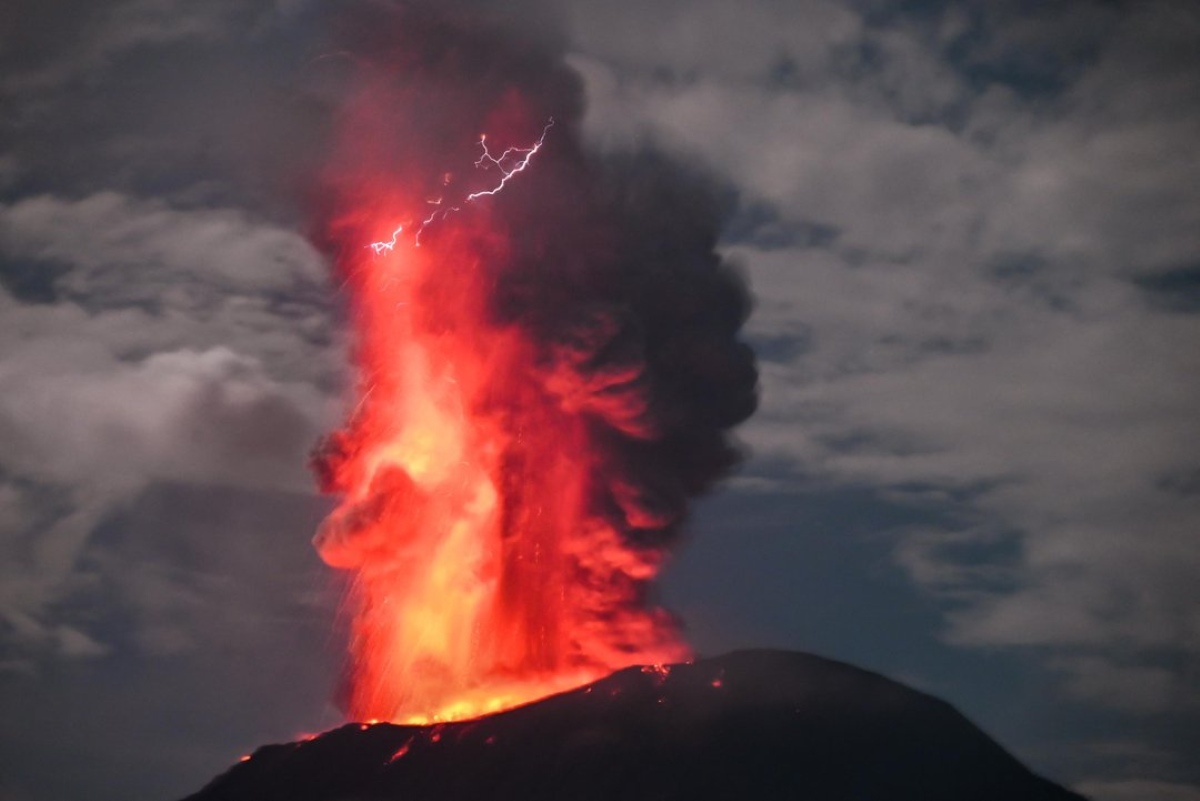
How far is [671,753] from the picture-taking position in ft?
192

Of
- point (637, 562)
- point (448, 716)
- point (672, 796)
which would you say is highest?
point (637, 562)

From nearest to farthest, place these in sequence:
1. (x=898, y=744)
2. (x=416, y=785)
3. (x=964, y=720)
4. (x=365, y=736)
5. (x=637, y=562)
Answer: (x=637, y=562), (x=416, y=785), (x=365, y=736), (x=898, y=744), (x=964, y=720)

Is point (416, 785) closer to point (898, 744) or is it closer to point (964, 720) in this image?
point (898, 744)

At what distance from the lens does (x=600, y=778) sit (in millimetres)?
56844

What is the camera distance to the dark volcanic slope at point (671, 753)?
56562 mm

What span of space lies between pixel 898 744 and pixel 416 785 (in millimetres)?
26941

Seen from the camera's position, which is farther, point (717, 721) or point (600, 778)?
point (717, 721)

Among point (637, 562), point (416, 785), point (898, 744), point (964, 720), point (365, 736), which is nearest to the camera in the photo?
point (637, 562)

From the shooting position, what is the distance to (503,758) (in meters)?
57.2

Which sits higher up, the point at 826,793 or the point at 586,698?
the point at 586,698

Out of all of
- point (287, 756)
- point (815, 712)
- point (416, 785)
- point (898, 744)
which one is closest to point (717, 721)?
point (815, 712)

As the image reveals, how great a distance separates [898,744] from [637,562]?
2579 centimetres

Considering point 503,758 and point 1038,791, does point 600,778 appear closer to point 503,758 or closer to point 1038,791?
point 503,758

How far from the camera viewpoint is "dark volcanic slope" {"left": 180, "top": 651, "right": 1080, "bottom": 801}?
5656 cm
